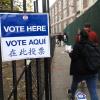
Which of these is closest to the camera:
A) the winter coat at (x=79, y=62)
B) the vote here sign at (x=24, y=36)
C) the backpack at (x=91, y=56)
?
the vote here sign at (x=24, y=36)

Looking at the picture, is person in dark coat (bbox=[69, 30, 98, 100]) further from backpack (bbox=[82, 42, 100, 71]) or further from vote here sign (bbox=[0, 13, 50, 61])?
vote here sign (bbox=[0, 13, 50, 61])

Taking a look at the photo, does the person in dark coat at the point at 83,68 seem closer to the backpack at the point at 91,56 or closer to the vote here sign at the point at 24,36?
the backpack at the point at 91,56

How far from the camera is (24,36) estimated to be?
450 cm

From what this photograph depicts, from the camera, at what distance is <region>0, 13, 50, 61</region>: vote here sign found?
441 cm

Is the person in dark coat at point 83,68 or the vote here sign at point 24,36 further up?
the vote here sign at point 24,36

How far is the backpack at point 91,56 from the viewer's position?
24.7ft

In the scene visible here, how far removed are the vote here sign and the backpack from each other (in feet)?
9.59

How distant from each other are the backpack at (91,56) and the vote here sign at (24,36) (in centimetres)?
292

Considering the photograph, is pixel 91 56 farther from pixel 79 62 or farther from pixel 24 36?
pixel 24 36

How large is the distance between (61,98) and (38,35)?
15.1 feet

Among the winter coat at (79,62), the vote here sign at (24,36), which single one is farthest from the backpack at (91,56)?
the vote here sign at (24,36)

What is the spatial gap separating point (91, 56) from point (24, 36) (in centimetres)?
327

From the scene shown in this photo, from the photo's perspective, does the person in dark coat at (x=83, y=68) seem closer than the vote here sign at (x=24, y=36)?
No

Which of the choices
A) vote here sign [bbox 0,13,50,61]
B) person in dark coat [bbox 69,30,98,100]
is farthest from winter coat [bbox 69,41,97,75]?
vote here sign [bbox 0,13,50,61]
